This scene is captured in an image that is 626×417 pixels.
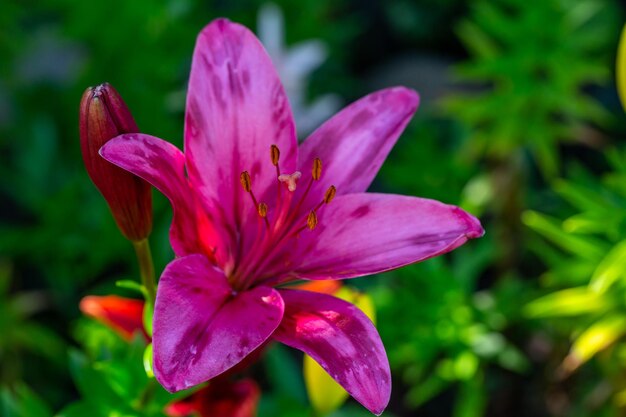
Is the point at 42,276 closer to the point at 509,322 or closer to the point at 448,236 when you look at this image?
the point at 509,322

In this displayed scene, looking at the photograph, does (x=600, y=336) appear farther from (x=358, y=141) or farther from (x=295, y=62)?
(x=295, y=62)

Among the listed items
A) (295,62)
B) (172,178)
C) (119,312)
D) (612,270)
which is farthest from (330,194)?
(295,62)

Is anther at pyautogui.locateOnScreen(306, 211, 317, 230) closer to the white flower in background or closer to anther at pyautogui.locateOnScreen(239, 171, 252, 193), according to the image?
anther at pyautogui.locateOnScreen(239, 171, 252, 193)

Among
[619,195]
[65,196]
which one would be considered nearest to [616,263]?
[619,195]

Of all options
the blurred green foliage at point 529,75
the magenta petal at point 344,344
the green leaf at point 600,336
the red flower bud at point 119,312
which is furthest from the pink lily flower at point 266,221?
the blurred green foliage at point 529,75

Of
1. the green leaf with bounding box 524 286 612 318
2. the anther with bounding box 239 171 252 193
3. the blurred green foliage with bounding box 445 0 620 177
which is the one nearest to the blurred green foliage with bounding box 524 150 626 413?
the green leaf with bounding box 524 286 612 318
